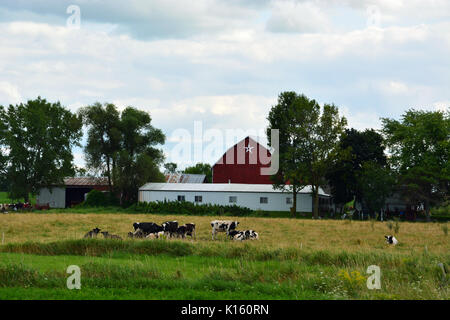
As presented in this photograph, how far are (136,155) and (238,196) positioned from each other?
14843 mm

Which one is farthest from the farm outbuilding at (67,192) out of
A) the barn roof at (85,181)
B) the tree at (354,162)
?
the tree at (354,162)

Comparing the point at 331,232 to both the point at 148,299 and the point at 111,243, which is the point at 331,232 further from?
the point at 148,299

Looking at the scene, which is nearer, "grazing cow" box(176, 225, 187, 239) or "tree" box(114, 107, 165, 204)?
"grazing cow" box(176, 225, 187, 239)

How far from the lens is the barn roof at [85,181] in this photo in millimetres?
67500

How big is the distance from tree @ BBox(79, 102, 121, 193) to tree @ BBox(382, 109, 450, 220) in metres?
34.0

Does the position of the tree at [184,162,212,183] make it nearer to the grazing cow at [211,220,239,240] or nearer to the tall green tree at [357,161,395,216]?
the tall green tree at [357,161,395,216]

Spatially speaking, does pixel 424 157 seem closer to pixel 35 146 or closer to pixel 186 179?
pixel 186 179

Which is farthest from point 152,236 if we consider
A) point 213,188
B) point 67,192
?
point 67,192

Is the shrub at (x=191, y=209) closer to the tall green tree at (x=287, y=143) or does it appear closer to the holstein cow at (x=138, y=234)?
the tall green tree at (x=287, y=143)

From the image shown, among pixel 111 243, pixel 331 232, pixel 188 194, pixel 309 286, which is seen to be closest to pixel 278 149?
pixel 188 194

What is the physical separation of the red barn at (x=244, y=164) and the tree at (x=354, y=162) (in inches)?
449

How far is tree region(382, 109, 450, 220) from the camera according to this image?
180 ft

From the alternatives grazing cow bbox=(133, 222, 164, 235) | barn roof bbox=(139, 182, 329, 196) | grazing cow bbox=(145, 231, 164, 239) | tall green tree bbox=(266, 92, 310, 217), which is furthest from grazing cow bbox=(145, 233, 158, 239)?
barn roof bbox=(139, 182, 329, 196)
